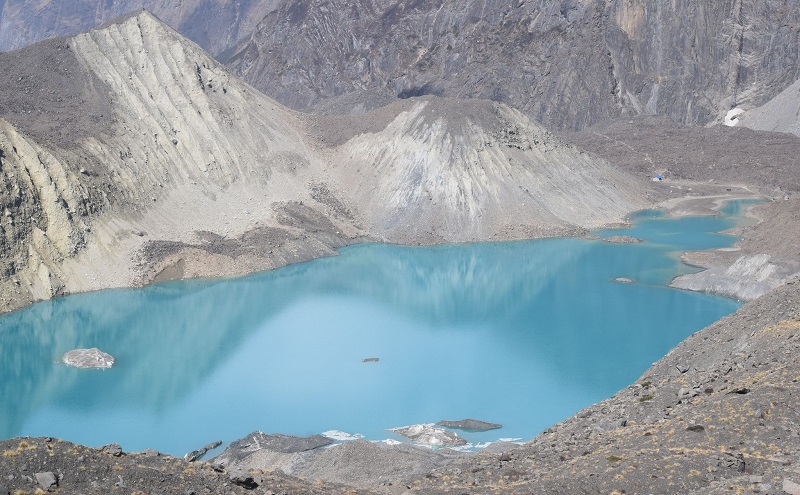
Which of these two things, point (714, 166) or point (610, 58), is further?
point (610, 58)

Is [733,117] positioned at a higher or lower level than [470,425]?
higher

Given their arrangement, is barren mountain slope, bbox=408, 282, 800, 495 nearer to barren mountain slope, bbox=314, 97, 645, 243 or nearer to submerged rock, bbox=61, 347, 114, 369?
submerged rock, bbox=61, 347, 114, 369

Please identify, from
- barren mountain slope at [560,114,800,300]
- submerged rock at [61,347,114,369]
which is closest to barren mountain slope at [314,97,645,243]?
barren mountain slope at [560,114,800,300]

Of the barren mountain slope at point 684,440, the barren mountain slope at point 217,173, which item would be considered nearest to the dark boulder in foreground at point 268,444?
the barren mountain slope at point 684,440

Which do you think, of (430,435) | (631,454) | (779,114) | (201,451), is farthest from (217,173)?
(779,114)

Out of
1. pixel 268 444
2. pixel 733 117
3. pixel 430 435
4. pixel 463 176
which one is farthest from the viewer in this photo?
pixel 733 117

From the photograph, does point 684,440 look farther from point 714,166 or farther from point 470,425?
point 714,166

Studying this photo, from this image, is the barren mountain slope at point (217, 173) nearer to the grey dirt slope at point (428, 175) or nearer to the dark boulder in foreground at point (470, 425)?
the grey dirt slope at point (428, 175)
